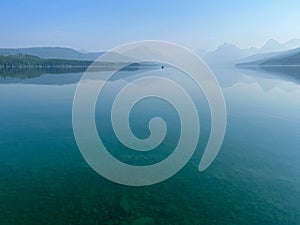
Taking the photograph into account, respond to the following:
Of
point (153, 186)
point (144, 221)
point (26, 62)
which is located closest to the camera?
point (144, 221)

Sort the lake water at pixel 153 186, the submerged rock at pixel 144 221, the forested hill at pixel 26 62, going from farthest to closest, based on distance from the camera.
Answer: the forested hill at pixel 26 62
the lake water at pixel 153 186
the submerged rock at pixel 144 221

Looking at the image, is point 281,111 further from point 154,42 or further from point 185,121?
point 154,42

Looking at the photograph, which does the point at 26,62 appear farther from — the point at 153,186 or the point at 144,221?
the point at 144,221

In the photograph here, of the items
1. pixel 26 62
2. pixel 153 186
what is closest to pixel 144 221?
Answer: pixel 153 186

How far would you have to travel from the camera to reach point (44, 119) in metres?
22.2

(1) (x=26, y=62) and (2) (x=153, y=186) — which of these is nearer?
(2) (x=153, y=186)

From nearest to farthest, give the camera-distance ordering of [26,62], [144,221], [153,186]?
1. [144,221]
2. [153,186]
3. [26,62]

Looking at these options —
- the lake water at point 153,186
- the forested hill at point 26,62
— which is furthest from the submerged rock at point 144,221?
the forested hill at point 26,62

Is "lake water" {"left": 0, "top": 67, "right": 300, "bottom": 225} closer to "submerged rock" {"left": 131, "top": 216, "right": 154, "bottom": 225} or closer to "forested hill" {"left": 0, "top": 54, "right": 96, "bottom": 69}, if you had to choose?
"submerged rock" {"left": 131, "top": 216, "right": 154, "bottom": 225}

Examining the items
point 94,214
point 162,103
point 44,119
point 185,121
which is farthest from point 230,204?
point 162,103

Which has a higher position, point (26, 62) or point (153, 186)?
point (26, 62)

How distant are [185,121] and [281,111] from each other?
1143cm

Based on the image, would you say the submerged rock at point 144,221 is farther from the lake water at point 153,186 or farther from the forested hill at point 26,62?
the forested hill at point 26,62

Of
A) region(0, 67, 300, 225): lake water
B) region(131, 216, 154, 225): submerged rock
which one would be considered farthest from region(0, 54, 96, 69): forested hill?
region(131, 216, 154, 225): submerged rock
